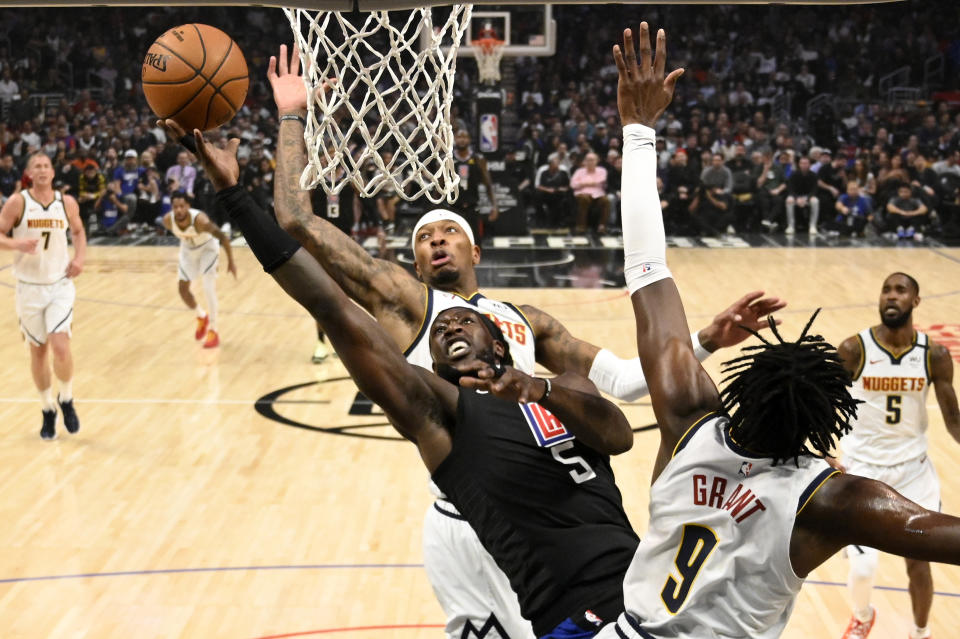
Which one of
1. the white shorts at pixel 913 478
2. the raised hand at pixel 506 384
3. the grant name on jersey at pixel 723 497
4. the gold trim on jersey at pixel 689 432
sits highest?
the raised hand at pixel 506 384

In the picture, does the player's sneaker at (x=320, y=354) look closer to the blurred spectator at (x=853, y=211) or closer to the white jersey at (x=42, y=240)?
the white jersey at (x=42, y=240)

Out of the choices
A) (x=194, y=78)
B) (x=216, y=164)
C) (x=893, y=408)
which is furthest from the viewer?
(x=893, y=408)

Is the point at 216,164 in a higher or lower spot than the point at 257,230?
higher

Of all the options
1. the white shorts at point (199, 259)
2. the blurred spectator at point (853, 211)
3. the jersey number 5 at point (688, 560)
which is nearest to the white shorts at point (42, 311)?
the white shorts at point (199, 259)

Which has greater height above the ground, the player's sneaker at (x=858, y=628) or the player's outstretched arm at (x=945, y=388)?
the player's outstretched arm at (x=945, y=388)

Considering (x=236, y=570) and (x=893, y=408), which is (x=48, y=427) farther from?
(x=893, y=408)

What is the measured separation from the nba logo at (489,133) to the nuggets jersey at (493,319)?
13.5 meters

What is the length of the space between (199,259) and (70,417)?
9.98ft

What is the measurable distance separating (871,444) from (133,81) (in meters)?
19.0

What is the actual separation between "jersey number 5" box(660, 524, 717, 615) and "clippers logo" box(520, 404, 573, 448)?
2.19 ft

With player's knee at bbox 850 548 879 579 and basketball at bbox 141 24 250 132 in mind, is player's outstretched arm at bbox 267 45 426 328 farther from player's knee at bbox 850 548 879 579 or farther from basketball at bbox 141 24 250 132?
player's knee at bbox 850 548 879 579

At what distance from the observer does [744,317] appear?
2.86 meters

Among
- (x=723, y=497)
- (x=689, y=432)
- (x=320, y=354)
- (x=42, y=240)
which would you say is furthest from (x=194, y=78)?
(x=320, y=354)

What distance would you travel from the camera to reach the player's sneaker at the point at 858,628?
5180 millimetres
